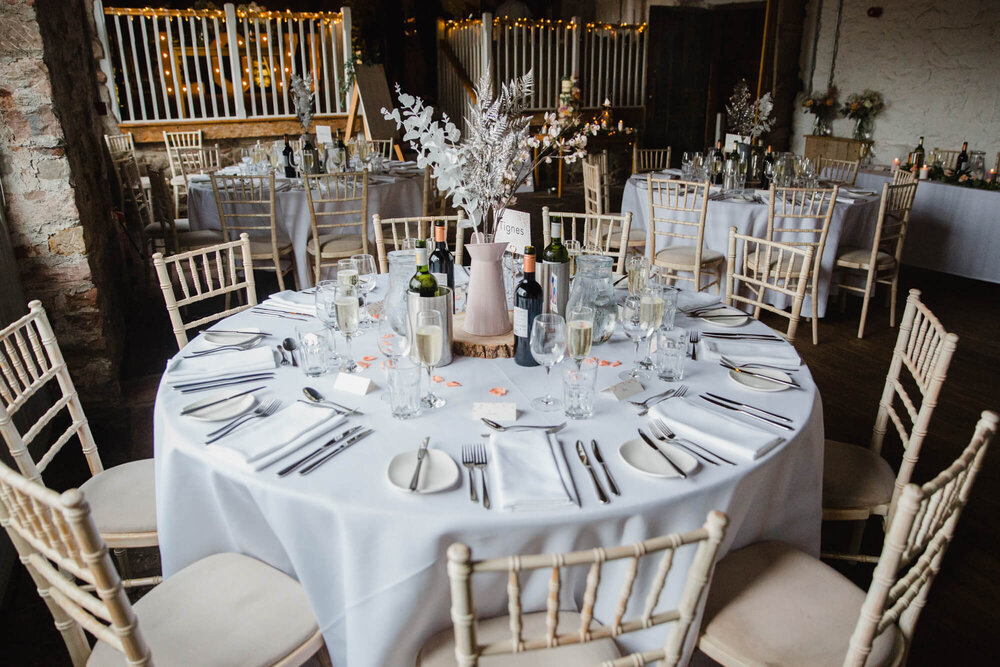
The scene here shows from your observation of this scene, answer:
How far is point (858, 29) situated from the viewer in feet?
21.7

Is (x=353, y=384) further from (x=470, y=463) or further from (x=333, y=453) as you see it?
(x=470, y=463)

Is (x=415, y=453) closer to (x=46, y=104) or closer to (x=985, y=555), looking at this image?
(x=985, y=555)

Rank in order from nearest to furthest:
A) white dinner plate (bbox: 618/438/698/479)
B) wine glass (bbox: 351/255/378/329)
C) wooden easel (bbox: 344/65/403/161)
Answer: white dinner plate (bbox: 618/438/698/479)
wine glass (bbox: 351/255/378/329)
wooden easel (bbox: 344/65/403/161)

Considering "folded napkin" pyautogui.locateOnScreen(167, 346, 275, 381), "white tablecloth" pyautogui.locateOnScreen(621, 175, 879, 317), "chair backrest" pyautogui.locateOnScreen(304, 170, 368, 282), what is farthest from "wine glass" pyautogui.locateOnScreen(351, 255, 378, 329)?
"white tablecloth" pyautogui.locateOnScreen(621, 175, 879, 317)

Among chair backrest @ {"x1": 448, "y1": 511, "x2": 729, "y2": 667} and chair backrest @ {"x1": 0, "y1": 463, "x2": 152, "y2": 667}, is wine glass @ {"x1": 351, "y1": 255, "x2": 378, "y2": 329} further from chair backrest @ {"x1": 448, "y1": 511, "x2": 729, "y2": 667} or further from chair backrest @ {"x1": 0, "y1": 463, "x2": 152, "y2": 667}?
chair backrest @ {"x1": 448, "y1": 511, "x2": 729, "y2": 667}

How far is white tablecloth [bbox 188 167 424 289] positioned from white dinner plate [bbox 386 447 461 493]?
3160 mm

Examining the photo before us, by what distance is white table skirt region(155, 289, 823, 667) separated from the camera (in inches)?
49.5

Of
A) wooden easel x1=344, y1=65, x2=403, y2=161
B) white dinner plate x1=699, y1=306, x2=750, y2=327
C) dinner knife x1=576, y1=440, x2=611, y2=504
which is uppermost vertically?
wooden easel x1=344, y1=65, x2=403, y2=161

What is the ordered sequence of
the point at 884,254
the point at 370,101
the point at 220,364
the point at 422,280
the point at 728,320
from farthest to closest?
the point at 370,101
the point at 884,254
the point at 728,320
the point at 220,364
the point at 422,280

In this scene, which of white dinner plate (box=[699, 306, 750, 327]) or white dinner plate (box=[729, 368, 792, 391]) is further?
white dinner plate (box=[699, 306, 750, 327])

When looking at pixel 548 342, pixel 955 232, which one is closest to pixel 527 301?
pixel 548 342

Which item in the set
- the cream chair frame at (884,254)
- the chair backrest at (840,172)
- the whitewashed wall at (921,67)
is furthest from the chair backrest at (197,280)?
the whitewashed wall at (921,67)

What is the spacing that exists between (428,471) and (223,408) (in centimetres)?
59

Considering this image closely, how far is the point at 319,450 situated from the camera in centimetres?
144
